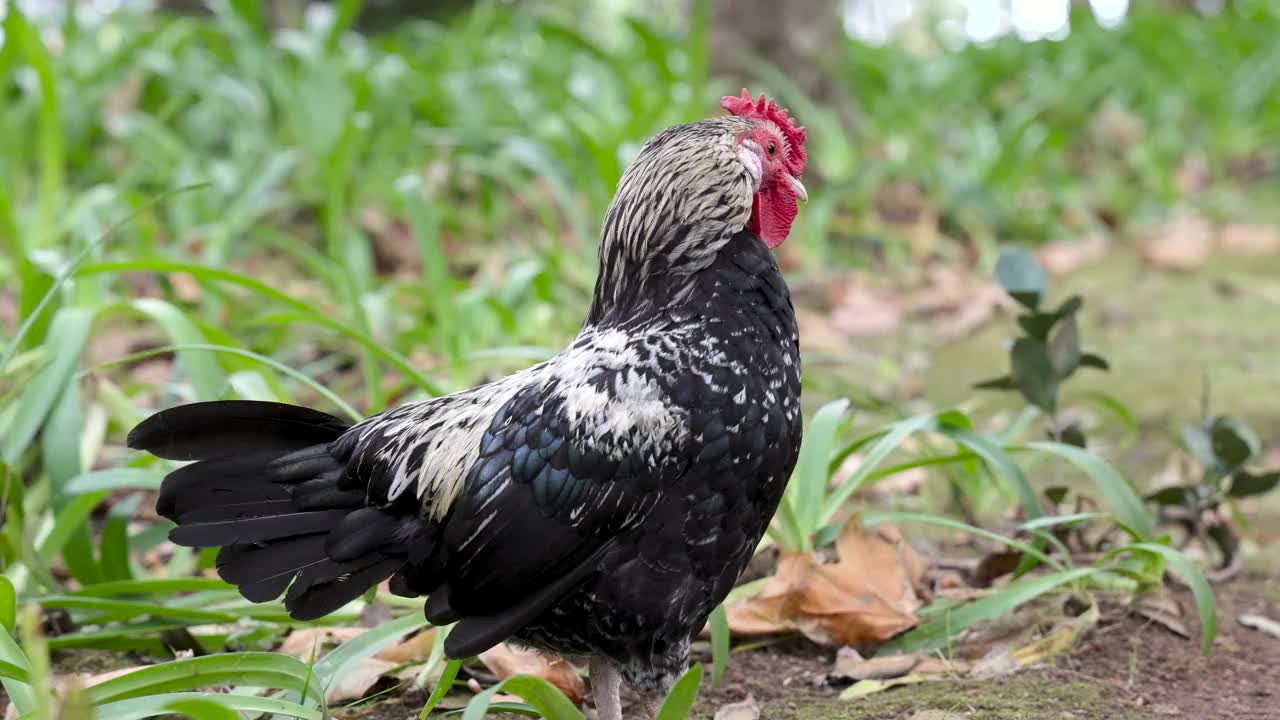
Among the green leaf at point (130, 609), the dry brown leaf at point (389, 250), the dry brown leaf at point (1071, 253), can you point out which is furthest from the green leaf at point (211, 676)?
the dry brown leaf at point (1071, 253)

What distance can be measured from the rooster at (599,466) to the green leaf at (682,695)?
0.59 feet

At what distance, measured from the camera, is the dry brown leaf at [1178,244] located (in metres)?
6.04

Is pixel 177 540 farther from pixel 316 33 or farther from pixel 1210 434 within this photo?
pixel 316 33

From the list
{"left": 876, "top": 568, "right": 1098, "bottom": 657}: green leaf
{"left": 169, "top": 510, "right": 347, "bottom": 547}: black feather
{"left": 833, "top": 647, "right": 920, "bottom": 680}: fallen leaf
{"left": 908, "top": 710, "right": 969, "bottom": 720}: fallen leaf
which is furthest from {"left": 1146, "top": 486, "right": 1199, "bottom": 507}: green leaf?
{"left": 169, "top": 510, "right": 347, "bottom": 547}: black feather

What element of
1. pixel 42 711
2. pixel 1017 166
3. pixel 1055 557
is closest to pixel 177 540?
pixel 42 711

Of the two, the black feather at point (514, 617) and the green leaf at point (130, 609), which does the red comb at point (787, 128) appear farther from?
the green leaf at point (130, 609)

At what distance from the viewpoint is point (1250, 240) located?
A: 6309 mm

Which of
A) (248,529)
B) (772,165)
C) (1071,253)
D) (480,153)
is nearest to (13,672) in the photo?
(248,529)

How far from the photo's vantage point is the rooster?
2025 millimetres

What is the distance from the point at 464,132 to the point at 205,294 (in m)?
1.68

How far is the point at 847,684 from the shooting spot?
2.59m

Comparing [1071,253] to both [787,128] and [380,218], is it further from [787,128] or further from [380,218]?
[787,128]

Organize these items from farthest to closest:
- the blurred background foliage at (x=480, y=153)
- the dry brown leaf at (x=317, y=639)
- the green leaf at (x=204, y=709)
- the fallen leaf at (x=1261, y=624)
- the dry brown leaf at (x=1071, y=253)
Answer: the dry brown leaf at (x=1071, y=253) → the blurred background foliage at (x=480, y=153) → the fallen leaf at (x=1261, y=624) → the dry brown leaf at (x=317, y=639) → the green leaf at (x=204, y=709)

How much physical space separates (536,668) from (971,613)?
0.90 m
